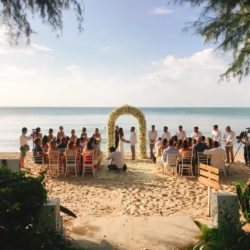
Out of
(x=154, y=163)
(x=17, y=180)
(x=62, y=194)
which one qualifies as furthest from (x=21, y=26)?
(x=154, y=163)

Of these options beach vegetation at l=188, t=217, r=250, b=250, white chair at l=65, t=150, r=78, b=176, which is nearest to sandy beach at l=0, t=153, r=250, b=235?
white chair at l=65, t=150, r=78, b=176

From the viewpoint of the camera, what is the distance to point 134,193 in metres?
8.71

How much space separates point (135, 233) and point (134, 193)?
339 centimetres

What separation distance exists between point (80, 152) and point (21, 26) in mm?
6191

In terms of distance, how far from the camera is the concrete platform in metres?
4.91

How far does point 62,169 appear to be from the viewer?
11055mm

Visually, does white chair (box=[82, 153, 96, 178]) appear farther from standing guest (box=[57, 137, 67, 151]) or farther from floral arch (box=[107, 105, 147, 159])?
floral arch (box=[107, 105, 147, 159])

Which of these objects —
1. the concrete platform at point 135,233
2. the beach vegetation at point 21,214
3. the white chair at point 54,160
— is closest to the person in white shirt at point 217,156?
the white chair at point 54,160

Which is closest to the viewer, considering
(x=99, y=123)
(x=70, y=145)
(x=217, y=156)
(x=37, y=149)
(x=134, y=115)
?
(x=217, y=156)

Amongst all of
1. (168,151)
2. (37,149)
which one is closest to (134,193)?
(168,151)

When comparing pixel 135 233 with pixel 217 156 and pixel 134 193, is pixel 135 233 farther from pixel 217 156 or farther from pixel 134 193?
→ pixel 217 156

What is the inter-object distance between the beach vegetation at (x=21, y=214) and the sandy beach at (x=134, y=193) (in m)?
1.97

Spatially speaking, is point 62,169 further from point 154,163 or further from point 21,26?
point 21,26

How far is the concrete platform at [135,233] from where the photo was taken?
491 cm
